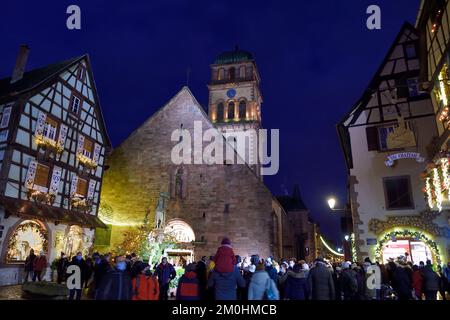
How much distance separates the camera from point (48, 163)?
632 inches

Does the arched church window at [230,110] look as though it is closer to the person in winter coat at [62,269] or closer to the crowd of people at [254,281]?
the person in winter coat at [62,269]

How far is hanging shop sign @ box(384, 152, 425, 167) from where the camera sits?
14.5 meters

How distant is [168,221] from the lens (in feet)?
68.1

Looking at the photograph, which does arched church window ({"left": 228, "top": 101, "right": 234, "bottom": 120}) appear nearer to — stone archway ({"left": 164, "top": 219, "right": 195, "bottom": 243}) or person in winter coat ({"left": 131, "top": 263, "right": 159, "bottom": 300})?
stone archway ({"left": 164, "top": 219, "right": 195, "bottom": 243})

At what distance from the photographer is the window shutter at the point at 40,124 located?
15413 mm

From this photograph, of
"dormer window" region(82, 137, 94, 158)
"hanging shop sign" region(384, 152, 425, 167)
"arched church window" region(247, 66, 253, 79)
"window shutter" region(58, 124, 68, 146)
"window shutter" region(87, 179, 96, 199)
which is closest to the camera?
"hanging shop sign" region(384, 152, 425, 167)

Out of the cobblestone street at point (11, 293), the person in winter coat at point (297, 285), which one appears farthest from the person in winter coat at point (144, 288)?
the cobblestone street at point (11, 293)

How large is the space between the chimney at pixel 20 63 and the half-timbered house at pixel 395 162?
56.7 feet

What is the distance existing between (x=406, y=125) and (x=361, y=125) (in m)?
1.96

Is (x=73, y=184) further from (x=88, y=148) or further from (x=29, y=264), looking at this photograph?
(x=29, y=264)

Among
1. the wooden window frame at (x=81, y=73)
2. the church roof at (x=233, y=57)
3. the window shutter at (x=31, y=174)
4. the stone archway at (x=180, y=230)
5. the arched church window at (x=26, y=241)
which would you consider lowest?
the arched church window at (x=26, y=241)

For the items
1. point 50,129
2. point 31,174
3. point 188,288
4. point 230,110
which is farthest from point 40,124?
point 230,110

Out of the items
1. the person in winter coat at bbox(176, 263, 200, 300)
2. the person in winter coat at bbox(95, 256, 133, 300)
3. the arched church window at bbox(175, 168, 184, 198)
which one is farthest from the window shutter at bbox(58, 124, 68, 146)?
the person in winter coat at bbox(176, 263, 200, 300)
